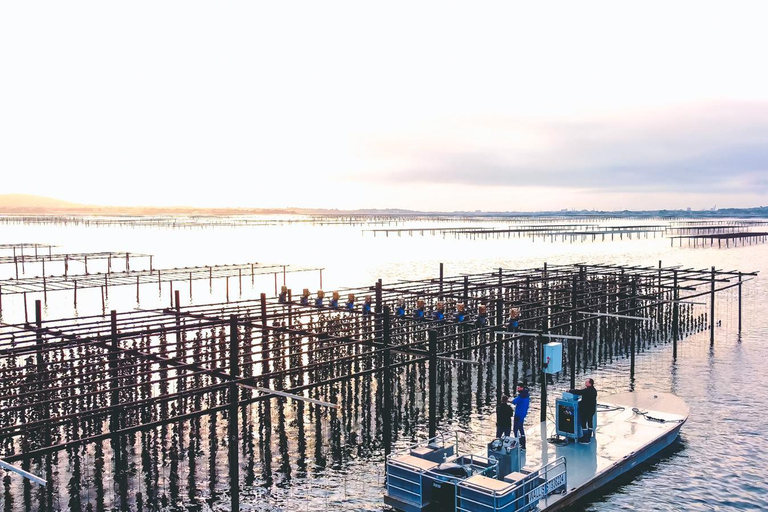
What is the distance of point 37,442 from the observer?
940 inches

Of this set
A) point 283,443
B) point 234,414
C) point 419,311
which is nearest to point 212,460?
point 283,443

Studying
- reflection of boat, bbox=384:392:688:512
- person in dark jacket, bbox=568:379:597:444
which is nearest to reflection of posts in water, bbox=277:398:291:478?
reflection of boat, bbox=384:392:688:512

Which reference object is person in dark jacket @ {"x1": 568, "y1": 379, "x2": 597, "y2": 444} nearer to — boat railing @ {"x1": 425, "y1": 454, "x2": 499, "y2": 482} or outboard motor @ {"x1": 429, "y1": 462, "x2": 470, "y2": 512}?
boat railing @ {"x1": 425, "y1": 454, "x2": 499, "y2": 482}

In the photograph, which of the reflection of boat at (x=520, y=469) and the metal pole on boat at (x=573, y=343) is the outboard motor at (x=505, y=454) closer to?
the reflection of boat at (x=520, y=469)

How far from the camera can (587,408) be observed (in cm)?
2219

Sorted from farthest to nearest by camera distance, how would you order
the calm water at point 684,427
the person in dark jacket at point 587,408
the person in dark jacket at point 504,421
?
the person in dark jacket at point 587,408 → the person in dark jacket at point 504,421 → the calm water at point 684,427

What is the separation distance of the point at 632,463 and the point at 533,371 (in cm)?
1406

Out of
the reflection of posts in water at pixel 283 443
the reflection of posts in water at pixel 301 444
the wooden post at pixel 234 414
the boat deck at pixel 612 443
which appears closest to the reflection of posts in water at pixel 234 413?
the wooden post at pixel 234 414

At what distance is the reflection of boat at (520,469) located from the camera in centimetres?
1642

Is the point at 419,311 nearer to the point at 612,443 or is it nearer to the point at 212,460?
the point at 612,443

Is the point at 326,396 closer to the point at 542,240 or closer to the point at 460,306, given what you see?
the point at 460,306

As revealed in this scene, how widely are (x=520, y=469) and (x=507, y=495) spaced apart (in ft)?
8.67

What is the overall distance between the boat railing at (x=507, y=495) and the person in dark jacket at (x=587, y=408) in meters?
A: 4.96

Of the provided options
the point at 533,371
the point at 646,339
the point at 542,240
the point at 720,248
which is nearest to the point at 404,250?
the point at 542,240
